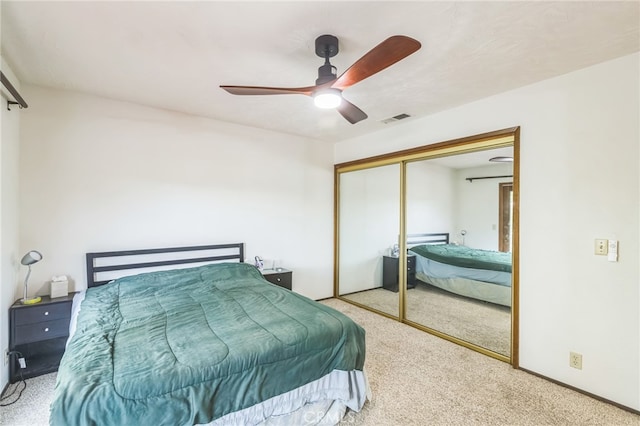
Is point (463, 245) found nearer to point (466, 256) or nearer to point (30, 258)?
point (466, 256)

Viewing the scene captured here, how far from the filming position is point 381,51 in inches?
61.9

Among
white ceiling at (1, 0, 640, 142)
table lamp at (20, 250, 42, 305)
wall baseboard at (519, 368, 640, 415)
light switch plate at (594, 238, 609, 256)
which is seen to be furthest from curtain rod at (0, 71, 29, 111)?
wall baseboard at (519, 368, 640, 415)

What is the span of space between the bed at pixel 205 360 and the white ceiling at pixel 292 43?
6.30ft

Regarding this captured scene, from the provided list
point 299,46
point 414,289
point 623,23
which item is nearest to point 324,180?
point 414,289

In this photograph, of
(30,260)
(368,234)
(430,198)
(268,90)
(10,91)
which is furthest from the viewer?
(368,234)

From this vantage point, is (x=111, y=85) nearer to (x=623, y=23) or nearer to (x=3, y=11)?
(x=3, y=11)

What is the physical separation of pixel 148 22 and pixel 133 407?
213 centimetres

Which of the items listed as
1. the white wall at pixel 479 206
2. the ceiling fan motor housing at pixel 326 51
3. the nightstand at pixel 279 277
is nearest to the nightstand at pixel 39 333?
the nightstand at pixel 279 277

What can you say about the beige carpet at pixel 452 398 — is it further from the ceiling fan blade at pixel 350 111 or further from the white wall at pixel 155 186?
the ceiling fan blade at pixel 350 111

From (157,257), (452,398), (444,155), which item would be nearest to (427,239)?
(444,155)

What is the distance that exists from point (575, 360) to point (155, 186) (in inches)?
169

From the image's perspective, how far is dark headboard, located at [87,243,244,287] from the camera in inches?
118

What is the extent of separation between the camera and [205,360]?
5.23 ft

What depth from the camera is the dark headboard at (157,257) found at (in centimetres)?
300
